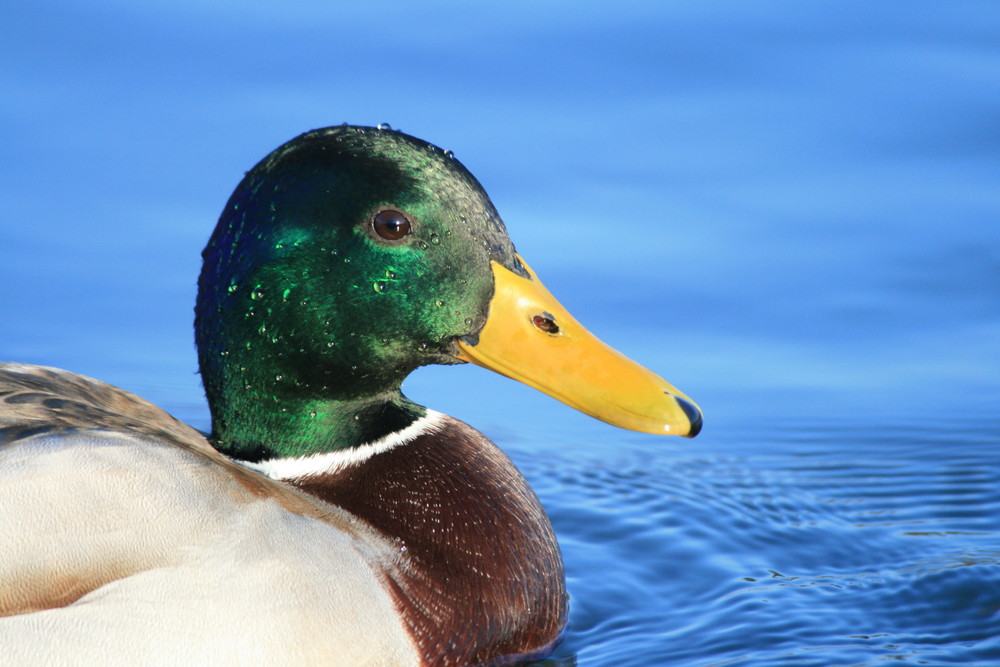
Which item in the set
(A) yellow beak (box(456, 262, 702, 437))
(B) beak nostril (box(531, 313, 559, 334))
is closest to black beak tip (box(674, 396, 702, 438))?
(A) yellow beak (box(456, 262, 702, 437))

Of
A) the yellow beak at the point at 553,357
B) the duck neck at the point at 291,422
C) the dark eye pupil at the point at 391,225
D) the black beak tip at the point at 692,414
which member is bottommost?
the duck neck at the point at 291,422

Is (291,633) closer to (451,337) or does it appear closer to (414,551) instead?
(414,551)

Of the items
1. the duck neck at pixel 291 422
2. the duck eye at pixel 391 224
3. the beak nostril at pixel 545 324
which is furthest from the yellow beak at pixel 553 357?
the duck neck at pixel 291 422

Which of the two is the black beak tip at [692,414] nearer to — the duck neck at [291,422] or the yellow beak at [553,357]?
the yellow beak at [553,357]

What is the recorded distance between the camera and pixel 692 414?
14.6 feet

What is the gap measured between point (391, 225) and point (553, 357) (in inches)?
23.1

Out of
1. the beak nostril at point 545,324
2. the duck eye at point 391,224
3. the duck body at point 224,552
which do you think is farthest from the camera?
the beak nostril at point 545,324

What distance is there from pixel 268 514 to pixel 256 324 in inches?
24.6

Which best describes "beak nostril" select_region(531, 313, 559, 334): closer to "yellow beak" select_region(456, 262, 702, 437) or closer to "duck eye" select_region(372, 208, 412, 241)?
"yellow beak" select_region(456, 262, 702, 437)

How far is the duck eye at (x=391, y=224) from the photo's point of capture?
441cm

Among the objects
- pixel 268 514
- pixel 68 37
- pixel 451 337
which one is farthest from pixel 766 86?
pixel 268 514

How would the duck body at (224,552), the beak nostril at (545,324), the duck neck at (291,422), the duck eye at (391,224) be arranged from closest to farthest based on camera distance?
the duck body at (224,552) → the duck eye at (391,224) → the beak nostril at (545,324) → the duck neck at (291,422)

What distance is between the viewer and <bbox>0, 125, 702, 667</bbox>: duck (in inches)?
153

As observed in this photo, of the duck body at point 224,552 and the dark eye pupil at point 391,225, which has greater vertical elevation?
the dark eye pupil at point 391,225
